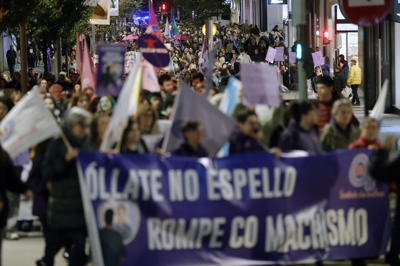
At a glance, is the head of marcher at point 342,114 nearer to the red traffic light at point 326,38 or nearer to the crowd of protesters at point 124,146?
the crowd of protesters at point 124,146

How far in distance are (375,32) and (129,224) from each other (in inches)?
896

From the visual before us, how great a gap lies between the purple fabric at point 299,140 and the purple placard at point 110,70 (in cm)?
217

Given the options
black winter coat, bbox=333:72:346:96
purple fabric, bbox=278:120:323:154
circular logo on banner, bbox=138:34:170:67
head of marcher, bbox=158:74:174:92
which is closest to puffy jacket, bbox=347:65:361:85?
black winter coat, bbox=333:72:346:96

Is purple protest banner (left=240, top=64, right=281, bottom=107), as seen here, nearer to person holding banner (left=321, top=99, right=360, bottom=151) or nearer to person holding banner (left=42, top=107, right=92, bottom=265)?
person holding banner (left=321, top=99, right=360, bottom=151)

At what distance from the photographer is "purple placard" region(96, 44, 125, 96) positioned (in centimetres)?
1102

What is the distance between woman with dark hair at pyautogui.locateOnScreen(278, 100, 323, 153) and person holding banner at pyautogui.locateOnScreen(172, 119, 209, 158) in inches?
34.5

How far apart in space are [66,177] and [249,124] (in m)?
1.72

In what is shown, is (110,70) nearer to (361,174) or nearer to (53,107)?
(53,107)

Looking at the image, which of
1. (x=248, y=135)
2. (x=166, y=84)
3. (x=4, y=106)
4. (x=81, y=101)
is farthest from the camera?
(x=166, y=84)

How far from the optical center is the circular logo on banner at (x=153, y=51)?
16.5m

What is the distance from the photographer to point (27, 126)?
911 centimetres

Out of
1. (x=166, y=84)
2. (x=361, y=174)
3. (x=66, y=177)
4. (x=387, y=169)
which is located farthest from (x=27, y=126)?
(x=166, y=84)

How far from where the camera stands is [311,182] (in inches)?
366

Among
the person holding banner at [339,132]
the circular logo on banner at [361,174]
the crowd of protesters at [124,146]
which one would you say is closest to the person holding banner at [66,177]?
the crowd of protesters at [124,146]
